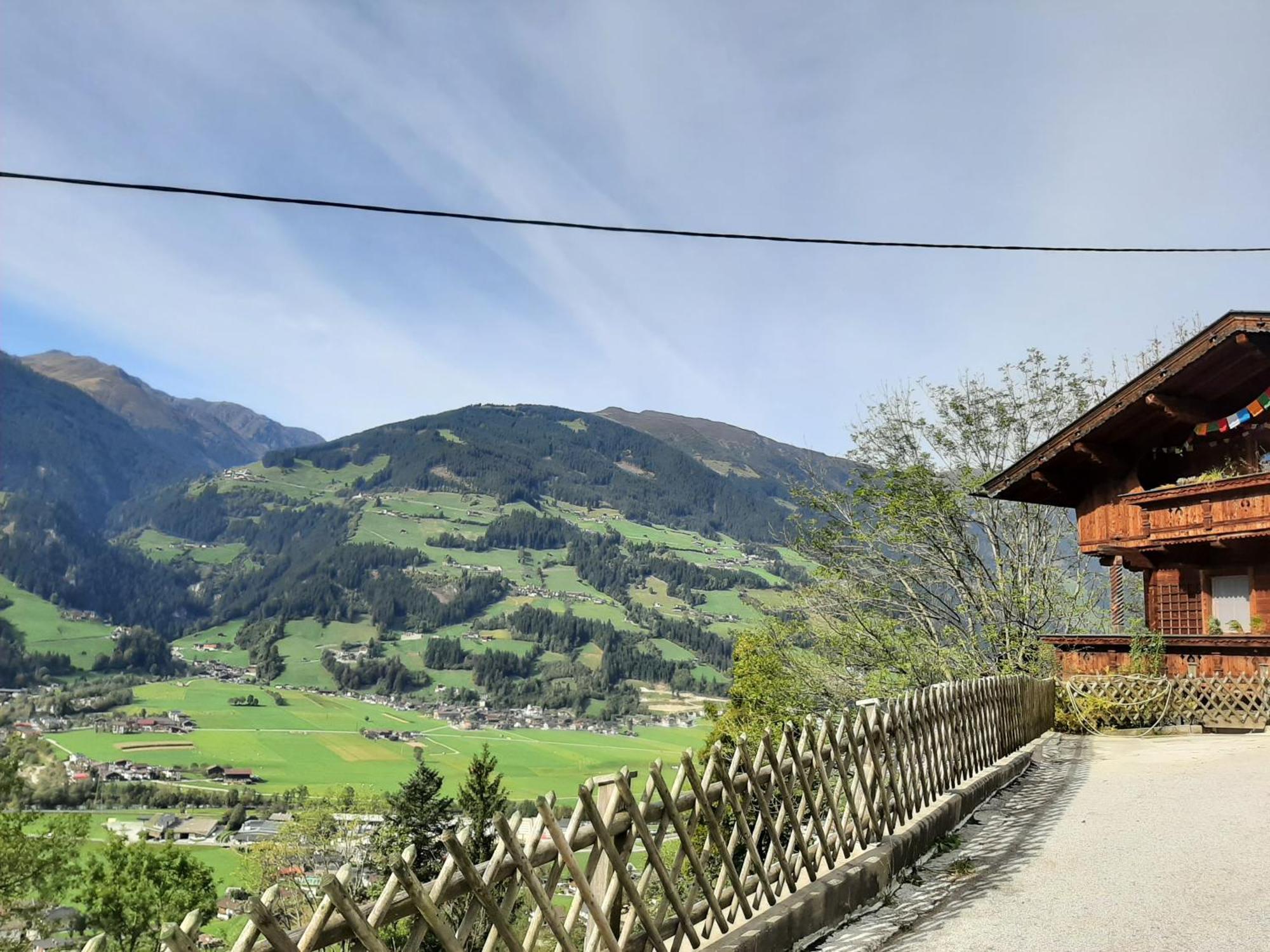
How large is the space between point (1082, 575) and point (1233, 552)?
4.76 m

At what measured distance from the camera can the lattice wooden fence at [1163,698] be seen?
1916 cm

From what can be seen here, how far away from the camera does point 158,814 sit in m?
92.9

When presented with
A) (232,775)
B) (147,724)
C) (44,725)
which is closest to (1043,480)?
(232,775)

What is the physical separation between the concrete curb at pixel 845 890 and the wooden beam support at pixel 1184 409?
55.8 feet

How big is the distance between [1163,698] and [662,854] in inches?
776

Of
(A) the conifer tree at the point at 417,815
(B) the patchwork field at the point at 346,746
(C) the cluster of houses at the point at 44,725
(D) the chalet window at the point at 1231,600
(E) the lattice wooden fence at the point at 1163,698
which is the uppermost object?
(D) the chalet window at the point at 1231,600

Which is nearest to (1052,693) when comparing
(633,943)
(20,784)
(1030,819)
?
(1030,819)

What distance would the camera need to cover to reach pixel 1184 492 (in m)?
22.2

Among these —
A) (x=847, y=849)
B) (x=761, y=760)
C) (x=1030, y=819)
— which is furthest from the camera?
(x=1030, y=819)

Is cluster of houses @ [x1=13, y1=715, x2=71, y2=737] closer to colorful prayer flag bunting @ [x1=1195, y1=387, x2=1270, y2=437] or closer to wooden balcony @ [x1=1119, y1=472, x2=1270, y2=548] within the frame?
wooden balcony @ [x1=1119, y1=472, x2=1270, y2=548]

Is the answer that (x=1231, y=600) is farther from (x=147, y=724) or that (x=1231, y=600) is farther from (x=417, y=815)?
(x=147, y=724)

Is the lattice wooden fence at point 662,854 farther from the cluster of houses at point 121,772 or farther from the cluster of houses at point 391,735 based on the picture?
the cluster of houses at point 391,735

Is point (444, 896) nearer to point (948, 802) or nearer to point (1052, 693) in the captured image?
point (948, 802)

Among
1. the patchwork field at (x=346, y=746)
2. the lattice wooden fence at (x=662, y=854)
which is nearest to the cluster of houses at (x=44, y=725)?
the patchwork field at (x=346, y=746)
